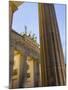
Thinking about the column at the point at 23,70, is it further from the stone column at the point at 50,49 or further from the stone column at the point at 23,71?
the stone column at the point at 50,49

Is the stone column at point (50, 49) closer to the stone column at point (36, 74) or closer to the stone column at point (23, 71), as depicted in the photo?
the stone column at point (36, 74)

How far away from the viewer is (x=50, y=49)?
203 centimetres

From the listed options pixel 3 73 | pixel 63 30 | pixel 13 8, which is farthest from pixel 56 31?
pixel 3 73

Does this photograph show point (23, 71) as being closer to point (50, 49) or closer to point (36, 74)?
point (36, 74)

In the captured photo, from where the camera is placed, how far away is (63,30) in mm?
2043

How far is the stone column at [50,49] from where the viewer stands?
201 centimetres

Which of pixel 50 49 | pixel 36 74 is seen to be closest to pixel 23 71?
pixel 36 74

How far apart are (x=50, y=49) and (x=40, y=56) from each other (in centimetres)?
12

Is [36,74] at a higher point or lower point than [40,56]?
lower

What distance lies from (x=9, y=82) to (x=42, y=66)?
0.34 meters

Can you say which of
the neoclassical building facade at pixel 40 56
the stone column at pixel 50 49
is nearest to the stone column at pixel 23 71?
the neoclassical building facade at pixel 40 56

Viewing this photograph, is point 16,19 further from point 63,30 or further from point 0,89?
point 0,89

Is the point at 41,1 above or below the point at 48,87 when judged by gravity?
above

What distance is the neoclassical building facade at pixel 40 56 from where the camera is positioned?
195cm
